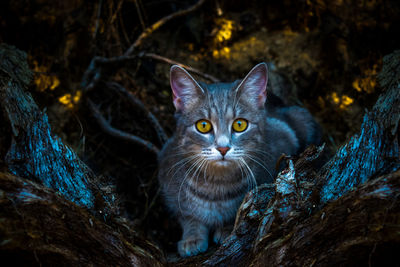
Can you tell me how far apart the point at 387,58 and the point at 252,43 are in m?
2.35

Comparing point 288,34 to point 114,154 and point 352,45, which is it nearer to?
point 352,45

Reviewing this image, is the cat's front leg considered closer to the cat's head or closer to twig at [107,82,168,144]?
the cat's head

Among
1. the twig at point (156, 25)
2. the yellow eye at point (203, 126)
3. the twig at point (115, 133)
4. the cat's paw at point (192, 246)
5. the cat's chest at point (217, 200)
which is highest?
the twig at point (156, 25)

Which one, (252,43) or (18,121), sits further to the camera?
(252,43)

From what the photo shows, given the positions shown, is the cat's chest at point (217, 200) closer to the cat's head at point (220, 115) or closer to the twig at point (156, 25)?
the cat's head at point (220, 115)

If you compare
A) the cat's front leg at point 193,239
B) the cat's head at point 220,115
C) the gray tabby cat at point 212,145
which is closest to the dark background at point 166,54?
the cat's front leg at point 193,239

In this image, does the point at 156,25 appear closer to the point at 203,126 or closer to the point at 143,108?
the point at 143,108

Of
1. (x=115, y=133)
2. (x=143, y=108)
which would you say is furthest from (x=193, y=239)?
(x=143, y=108)

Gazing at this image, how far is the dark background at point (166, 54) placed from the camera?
3.11m

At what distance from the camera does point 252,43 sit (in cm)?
401

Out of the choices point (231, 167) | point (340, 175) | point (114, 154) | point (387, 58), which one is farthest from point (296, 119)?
point (114, 154)

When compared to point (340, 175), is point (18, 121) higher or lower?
lower

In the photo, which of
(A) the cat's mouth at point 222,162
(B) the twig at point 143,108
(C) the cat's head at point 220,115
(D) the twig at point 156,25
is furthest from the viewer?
(D) the twig at point 156,25

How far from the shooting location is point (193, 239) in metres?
2.31
